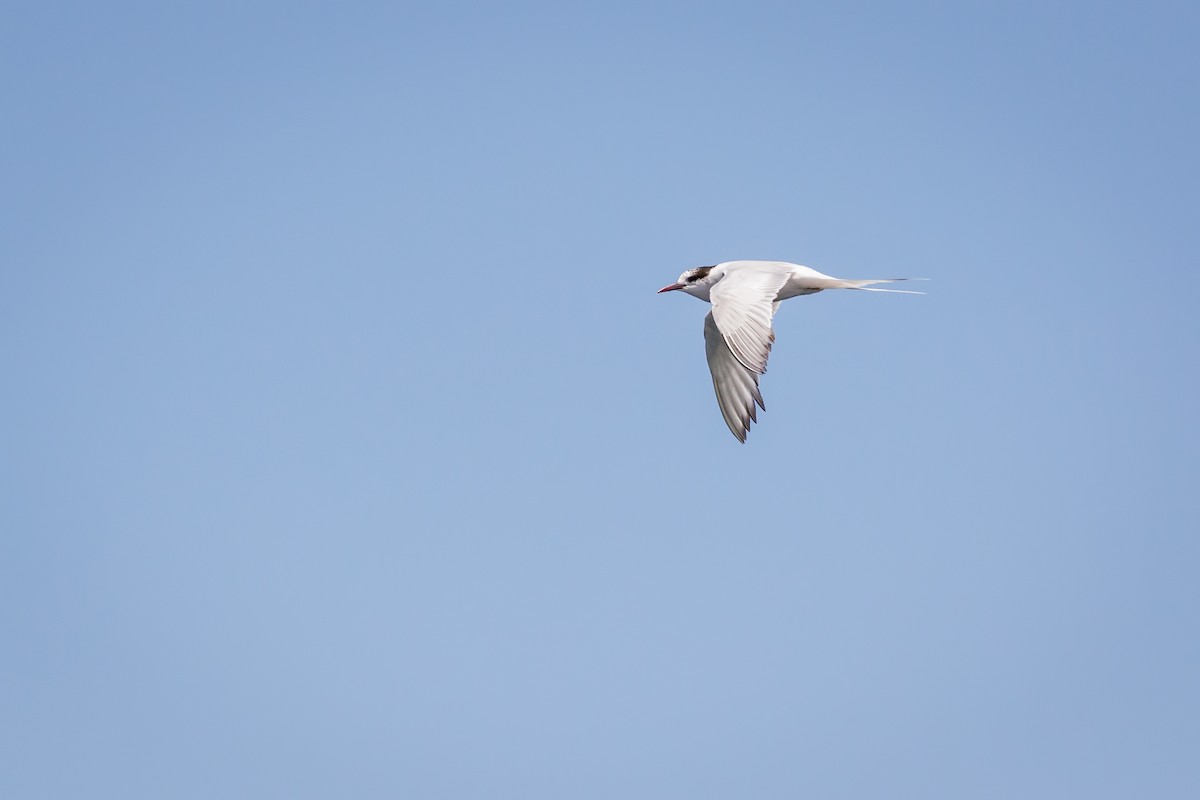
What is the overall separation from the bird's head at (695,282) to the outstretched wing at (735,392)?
1746 mm

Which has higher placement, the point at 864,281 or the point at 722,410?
the point at 864,281

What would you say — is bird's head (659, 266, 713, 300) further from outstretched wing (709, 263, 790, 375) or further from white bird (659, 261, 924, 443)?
outstretched wing (709, 263, 790, 375)

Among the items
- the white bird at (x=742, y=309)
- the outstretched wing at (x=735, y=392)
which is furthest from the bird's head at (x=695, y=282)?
the outstretched wing at (x=735, y=392)

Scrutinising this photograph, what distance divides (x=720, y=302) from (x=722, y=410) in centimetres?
306

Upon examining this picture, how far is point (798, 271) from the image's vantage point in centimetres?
2303

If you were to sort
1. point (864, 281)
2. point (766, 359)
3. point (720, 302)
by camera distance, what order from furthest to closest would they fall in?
point (864, 281)
point (720, 302)
point (766, 359)

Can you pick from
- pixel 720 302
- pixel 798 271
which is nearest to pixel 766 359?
pixel 720 302

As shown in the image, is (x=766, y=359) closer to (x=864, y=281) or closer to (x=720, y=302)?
(x=720, y=302)

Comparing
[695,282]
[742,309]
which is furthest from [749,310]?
[695,282]

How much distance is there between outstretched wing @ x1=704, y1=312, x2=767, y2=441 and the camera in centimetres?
2331

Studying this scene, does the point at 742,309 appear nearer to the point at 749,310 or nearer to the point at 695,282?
the point at 749,310

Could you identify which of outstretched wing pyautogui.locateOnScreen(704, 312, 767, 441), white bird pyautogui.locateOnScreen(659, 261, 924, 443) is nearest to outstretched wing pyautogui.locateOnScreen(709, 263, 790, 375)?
white bird pyautogui.locateOnScreen(659, 261, 924, 443)

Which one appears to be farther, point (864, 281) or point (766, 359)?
point (864, 281)

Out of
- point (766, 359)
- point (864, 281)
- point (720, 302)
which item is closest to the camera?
point (766, 359)
